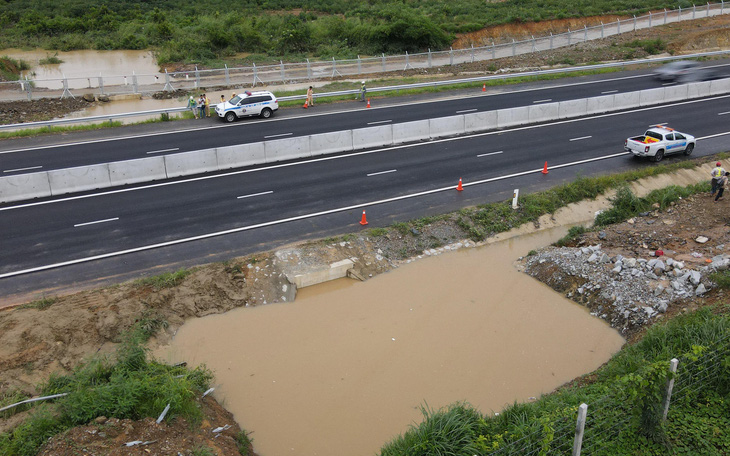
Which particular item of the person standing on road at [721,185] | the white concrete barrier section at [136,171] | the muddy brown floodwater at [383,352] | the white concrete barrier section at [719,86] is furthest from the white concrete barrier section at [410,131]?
the white concrete barrier section at [719,86]

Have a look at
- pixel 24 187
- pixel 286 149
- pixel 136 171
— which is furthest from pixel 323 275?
pixel 24 187

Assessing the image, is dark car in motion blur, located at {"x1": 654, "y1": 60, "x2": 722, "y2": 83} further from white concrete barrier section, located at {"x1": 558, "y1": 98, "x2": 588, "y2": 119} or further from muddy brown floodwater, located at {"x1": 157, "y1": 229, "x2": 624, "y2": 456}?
muddy brown floodwater, located at {"x1": 157, "y1": 229, "x2": 624, "y2": 456}

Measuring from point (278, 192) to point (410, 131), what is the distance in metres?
8.97

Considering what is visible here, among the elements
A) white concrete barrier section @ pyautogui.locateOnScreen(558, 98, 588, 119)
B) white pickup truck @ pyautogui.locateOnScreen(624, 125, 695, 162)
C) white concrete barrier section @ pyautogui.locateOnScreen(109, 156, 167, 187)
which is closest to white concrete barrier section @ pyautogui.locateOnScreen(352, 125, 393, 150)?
white concrete barrier section @ pyautogui.locateOnScreen(109, 156, 167, 187)

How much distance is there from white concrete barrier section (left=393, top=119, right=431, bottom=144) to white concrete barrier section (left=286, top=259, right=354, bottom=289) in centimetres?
1170

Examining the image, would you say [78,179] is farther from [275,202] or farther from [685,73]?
[685,73]

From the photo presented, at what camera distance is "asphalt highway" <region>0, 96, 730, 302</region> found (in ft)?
60.1

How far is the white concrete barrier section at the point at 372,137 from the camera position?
1100 inches

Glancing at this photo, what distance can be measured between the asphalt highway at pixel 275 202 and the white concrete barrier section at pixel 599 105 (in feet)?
10.1

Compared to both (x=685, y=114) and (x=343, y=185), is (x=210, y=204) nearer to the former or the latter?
(x=343, y=185)

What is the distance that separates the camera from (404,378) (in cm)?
1437

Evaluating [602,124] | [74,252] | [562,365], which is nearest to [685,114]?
[602,124]

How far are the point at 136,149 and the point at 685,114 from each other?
30.3m

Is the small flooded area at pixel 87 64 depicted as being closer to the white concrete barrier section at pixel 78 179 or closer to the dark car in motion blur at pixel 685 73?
the white concrete barrier section at pixel 78 179
